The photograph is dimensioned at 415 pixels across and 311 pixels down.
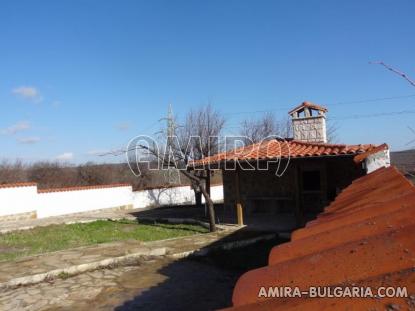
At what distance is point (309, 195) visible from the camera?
53.9ft

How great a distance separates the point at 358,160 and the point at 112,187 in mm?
18426

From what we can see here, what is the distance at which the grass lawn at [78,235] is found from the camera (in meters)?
12.2

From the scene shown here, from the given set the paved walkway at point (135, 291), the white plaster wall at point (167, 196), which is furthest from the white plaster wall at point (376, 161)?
the white plaster wall at point (167, 196)

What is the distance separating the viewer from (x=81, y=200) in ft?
72.8

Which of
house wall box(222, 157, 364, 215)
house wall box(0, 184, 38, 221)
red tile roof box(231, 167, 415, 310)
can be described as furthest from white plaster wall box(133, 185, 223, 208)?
red tile roof box(231, 167, 415, 310)

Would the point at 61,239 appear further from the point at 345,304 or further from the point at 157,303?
the point at 345,304

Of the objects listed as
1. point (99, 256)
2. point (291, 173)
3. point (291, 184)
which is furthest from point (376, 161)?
point (291, 184)

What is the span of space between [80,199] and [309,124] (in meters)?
12.8

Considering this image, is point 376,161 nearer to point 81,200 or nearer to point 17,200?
point 17,200

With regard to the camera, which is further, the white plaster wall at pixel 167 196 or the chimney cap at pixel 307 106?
the white plaster wall at pixel 167 196

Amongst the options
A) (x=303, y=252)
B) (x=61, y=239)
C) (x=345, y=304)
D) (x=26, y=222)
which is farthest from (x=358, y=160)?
(x=26, y=222)

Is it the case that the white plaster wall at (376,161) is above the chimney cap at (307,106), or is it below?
below

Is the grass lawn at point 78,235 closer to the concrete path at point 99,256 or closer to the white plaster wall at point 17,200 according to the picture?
the concrete path at point 99,256

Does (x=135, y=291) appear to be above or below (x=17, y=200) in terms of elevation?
below
